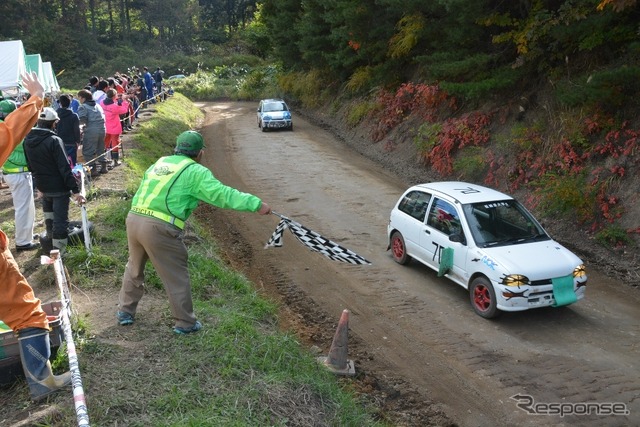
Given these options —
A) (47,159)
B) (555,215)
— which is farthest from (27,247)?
(555,215)

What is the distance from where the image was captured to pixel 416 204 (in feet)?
38.2

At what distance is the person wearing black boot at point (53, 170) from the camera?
28.8 feet

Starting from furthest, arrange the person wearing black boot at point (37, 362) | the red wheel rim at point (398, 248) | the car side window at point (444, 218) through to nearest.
→ the red wheel rim at point (398, 248)
the car side window at point (444, 218)
the person wearing black boot at point (37, 362)

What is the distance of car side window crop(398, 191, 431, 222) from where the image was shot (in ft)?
37.3

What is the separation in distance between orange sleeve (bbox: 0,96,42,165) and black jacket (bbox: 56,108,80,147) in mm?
8132

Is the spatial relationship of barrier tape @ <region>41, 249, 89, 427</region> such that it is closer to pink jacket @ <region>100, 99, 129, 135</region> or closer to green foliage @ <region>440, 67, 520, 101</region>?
pink jacket @ <region>100, 99, 129, 135</region>

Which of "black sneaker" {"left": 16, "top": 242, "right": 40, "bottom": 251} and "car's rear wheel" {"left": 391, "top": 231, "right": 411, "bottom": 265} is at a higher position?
"black sneaker" {"left": 16, "top": 242, "right": 40, "bottom": 251}

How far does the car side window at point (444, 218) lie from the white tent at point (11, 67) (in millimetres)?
23577

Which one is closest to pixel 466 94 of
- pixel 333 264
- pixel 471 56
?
pixel 471 56

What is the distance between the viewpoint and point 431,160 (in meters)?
19.6

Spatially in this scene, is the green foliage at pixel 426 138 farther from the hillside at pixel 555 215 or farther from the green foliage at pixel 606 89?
the green foliage at pixel 606 89

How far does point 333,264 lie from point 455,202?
2785mm

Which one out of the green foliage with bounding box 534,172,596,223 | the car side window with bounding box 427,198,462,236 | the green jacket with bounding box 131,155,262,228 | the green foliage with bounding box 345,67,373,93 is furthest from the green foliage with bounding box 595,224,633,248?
the green foliage with bounding box 345,67,373,93

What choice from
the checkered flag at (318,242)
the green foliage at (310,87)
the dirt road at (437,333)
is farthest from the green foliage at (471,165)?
the green foliage at (310,87)
